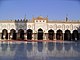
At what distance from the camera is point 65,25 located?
31797 millimetres

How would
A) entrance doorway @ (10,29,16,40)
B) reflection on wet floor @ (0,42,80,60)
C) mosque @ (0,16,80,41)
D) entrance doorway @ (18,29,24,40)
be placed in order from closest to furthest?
reflection on wet floor @ (0,42,80,60) → mosque @ (0,16,80,41) → entrance doorway @ (18,29,24,40) → entrance doorway @ (10,29,16,40)

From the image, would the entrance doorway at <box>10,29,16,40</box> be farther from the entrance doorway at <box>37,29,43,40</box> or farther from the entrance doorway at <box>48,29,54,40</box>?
the entrance doorway at <box>48,29,54,40</box>

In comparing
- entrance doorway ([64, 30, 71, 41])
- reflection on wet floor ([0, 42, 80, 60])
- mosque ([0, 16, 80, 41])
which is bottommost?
reflection on wet floor ([0, 42, 80, 60])

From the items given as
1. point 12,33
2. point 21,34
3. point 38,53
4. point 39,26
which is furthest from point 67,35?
point 38,53

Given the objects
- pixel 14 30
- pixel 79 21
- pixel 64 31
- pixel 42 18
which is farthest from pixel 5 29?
pixel 79 21

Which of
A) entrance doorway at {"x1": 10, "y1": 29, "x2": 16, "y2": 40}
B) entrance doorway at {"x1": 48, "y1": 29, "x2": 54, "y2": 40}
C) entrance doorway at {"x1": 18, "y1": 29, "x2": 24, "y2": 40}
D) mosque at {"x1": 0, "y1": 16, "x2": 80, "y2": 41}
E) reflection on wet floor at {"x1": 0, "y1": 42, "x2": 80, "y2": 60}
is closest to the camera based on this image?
reflection on wet floor at {"x1": 0, "y1": 42, "x2": 80, "y2": 60}

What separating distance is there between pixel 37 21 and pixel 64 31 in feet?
14.8

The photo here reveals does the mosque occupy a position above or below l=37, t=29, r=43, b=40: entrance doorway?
above

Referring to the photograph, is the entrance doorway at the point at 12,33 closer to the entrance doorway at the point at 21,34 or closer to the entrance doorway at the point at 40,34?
the entrance doorway at the point at 21,34

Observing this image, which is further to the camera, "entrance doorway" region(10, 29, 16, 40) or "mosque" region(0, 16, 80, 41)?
"entrance doorway" region(10, 29, 16, 40)

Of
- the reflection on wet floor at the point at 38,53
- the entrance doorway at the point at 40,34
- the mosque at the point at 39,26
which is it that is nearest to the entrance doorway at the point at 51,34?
the mosque at the point at 39,26

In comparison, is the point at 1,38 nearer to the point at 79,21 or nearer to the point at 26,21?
the point at 26,21

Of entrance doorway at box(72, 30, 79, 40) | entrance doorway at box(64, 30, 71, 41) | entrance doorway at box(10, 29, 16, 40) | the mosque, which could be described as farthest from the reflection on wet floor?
entrance doorway at box(64, 30, 71, 41)

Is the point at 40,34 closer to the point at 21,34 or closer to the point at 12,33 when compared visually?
the point at 21,34
